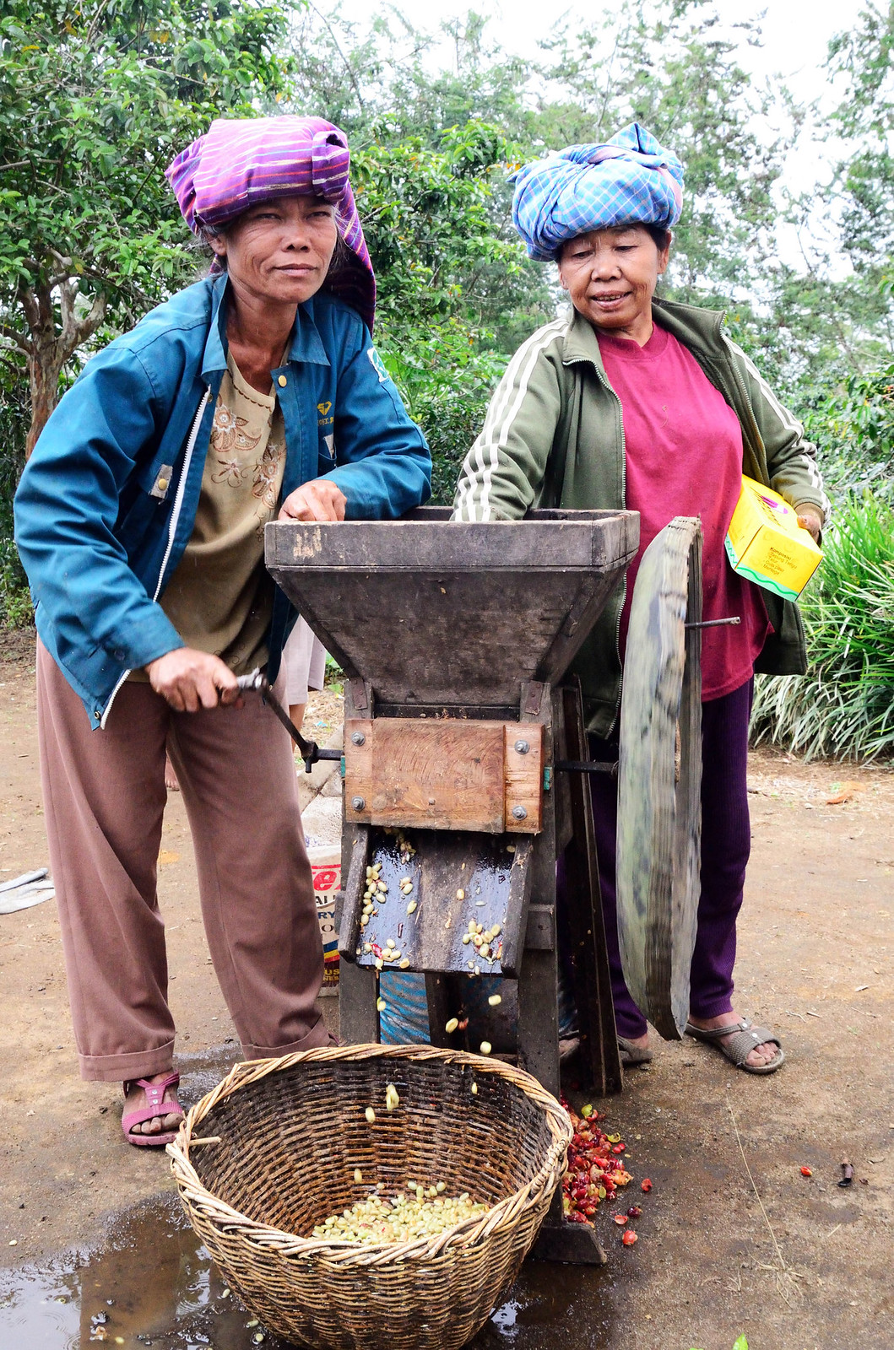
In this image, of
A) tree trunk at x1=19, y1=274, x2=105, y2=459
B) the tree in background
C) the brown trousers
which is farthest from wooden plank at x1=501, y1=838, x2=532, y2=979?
tree trunk at x1=19, y1=274, x2=105, y2=459

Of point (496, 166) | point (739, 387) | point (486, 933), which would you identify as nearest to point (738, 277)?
point (496, 166)

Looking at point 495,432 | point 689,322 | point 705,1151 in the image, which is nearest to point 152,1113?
point 705,1151

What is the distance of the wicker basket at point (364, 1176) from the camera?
1630 mm

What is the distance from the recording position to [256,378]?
2.30 meters

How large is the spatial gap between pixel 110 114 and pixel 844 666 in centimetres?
472

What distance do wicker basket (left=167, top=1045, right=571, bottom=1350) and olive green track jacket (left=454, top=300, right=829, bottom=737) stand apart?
31.7 inches

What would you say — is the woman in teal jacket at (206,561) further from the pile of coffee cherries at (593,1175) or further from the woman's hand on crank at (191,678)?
the pile of coffee cherries at (593,1175)

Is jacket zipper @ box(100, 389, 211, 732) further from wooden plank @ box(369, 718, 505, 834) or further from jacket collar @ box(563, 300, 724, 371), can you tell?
jacket collar @ box(563, 300, 724, 371)

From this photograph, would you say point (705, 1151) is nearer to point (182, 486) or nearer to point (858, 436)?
point (182, 486)

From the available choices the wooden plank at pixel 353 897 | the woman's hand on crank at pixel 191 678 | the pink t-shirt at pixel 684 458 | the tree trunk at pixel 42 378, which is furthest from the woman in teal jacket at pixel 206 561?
the tree trunk at pixel 42 378

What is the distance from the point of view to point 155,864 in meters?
2.54

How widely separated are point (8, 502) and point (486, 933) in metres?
8.41

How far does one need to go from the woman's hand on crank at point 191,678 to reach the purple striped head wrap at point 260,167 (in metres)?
0.81

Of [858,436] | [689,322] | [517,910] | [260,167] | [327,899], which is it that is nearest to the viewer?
[517,910]
